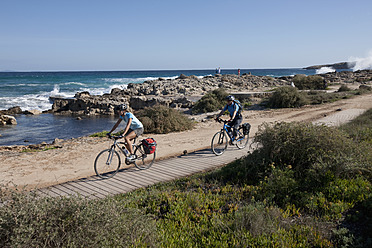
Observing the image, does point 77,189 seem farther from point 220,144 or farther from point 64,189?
point 220,144

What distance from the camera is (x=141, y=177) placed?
7965mm

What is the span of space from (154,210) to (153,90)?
38819 millimetres

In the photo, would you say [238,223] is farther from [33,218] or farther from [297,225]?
[33,218]

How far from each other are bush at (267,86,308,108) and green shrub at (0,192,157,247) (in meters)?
22.5

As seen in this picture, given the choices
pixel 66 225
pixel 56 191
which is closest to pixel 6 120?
pixel 56 191

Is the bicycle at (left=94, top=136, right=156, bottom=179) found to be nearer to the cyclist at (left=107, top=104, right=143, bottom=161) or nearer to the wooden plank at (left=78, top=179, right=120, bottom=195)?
the cyclist at (left=107, top=104, right=143, bottom=161)

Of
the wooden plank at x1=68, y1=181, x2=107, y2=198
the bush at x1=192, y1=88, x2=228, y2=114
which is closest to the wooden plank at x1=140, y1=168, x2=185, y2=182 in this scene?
the wooden plank at x1=68, y1=181, x2=107, y2=198

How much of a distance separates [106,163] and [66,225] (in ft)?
14.8

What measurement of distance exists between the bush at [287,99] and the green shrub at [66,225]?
22.5m

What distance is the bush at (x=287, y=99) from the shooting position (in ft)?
81.7

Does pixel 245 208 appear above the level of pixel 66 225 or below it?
below

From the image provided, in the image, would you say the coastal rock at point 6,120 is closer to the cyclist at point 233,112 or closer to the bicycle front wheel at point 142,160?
the bicycle front wheel at point 142,160

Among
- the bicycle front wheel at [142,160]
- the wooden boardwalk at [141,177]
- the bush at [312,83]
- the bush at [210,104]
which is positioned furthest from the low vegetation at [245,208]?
the bush at [312,83]

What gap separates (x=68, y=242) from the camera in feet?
11.1
